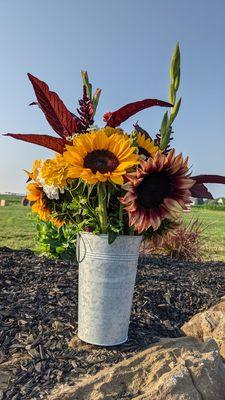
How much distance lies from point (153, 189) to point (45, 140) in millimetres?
807

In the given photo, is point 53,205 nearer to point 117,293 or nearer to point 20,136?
→ point 20,136

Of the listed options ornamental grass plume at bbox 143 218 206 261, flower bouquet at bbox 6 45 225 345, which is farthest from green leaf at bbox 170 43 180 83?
ornamental grass plume at bbox 143 218 206 261

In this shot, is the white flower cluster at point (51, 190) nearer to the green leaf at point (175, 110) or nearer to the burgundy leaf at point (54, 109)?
the burgundy leaf at point (54, 109)

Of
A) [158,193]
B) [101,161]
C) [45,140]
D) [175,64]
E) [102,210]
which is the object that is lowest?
[102,210]

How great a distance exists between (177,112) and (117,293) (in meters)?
1.28

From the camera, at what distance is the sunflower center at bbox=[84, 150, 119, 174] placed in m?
2.80

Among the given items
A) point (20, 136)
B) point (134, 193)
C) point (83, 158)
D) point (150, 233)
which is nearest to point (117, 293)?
point (150, 233)

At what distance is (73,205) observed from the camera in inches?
122

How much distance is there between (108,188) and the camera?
9.63 feet

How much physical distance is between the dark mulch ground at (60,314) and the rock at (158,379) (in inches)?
5.0

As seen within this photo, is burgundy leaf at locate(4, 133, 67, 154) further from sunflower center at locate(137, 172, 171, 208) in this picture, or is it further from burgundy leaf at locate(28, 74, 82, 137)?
sunflower center at locate(137, 172, 171, 208)

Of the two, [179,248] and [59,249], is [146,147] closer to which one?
[59,249]

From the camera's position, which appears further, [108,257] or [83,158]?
[108,257]

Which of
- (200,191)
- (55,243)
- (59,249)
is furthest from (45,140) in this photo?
(55,243)
